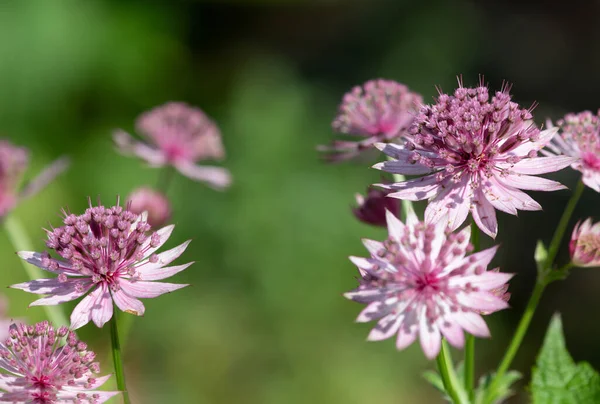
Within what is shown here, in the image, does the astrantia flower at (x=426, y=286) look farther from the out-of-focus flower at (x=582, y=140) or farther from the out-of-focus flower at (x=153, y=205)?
the out-of-focus flower at (x=153, y=205)

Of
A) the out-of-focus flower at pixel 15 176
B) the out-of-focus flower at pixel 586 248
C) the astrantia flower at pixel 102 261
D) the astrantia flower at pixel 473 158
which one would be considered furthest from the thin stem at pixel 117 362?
the out-of-focus flower at pixel 15 176

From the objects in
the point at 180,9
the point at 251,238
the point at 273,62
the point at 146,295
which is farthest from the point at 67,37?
the point at 146,295

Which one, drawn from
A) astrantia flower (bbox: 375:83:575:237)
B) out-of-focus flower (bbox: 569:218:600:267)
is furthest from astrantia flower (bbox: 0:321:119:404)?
out-of-focus flower (bbox: 569:218:600:267)

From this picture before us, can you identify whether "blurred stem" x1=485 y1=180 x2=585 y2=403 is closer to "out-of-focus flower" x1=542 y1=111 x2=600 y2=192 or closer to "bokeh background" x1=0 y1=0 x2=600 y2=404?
"out-of-focus flower" x1=542 y1=111 x2=600 y2=192

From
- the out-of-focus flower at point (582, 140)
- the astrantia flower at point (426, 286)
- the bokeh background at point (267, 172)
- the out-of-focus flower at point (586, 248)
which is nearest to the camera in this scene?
the astrantia flower at point (426, 286)

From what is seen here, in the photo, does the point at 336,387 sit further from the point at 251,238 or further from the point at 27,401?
the point at 27,401

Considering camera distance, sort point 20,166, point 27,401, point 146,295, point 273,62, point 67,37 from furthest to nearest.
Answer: point 273,62, point 67,37, point 20,166, point 146,295, point 27,401
